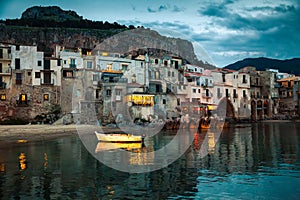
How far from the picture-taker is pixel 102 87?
2205 inches

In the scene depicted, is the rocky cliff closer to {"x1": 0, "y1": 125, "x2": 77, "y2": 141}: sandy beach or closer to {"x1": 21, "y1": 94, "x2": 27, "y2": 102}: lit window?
{"x1": 21, "y1": 94, "x2": 27, "y2": 102}: lit window

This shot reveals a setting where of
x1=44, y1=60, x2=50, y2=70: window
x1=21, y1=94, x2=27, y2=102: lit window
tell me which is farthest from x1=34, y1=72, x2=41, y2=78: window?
x1=21, y1=94, x2=27, y2=102: lit window

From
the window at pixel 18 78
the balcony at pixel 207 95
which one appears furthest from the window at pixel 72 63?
the balcony at pixel 207 95

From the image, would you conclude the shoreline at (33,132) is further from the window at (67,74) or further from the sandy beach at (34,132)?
the window at (67,74)

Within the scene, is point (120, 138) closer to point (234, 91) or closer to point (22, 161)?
point (22, 161)

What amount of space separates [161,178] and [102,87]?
39426mm

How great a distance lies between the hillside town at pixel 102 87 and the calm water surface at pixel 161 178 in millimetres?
25372

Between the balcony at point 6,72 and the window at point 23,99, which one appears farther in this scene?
the window at point 23,99

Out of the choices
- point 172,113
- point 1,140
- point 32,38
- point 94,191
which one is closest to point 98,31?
point 32,38

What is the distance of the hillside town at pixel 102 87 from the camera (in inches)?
2005

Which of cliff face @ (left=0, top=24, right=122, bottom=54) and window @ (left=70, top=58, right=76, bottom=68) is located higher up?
cliff face @ (left=0, top=24, right=122, bottom=54)

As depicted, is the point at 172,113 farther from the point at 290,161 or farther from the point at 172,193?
the point at 172,193

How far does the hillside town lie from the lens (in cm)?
5094

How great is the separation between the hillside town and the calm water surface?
25372mm
